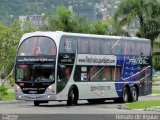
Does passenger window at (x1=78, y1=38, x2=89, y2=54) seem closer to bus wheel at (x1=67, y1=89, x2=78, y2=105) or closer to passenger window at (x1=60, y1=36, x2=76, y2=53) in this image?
passenger window at (x1=60, y1=36, x2=76, y2=53)

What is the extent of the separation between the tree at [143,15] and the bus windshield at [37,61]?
2642cm

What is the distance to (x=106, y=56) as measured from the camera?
111 ft

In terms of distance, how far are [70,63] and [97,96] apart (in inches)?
136

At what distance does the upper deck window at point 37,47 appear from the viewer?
98.9ft

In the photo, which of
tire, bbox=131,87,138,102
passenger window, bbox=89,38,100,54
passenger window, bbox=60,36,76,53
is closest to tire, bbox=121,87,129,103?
tire, bbox=131,87,138,102

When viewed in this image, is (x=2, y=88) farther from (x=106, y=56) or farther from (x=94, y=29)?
(x=94, y=29)

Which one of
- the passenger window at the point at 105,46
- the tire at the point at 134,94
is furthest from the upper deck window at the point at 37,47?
the tire at the point at 134,94

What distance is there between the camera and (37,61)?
30109 millimetres

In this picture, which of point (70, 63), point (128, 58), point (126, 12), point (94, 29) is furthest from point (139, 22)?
point (70, 63)

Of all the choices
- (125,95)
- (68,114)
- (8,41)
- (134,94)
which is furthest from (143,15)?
(68,114)

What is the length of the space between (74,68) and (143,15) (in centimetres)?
2685

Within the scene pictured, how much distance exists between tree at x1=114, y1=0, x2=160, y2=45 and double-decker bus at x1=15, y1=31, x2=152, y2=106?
1978cm

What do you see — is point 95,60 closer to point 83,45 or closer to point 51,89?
point 83,45

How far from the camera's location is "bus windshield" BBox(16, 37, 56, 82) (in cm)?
2998
